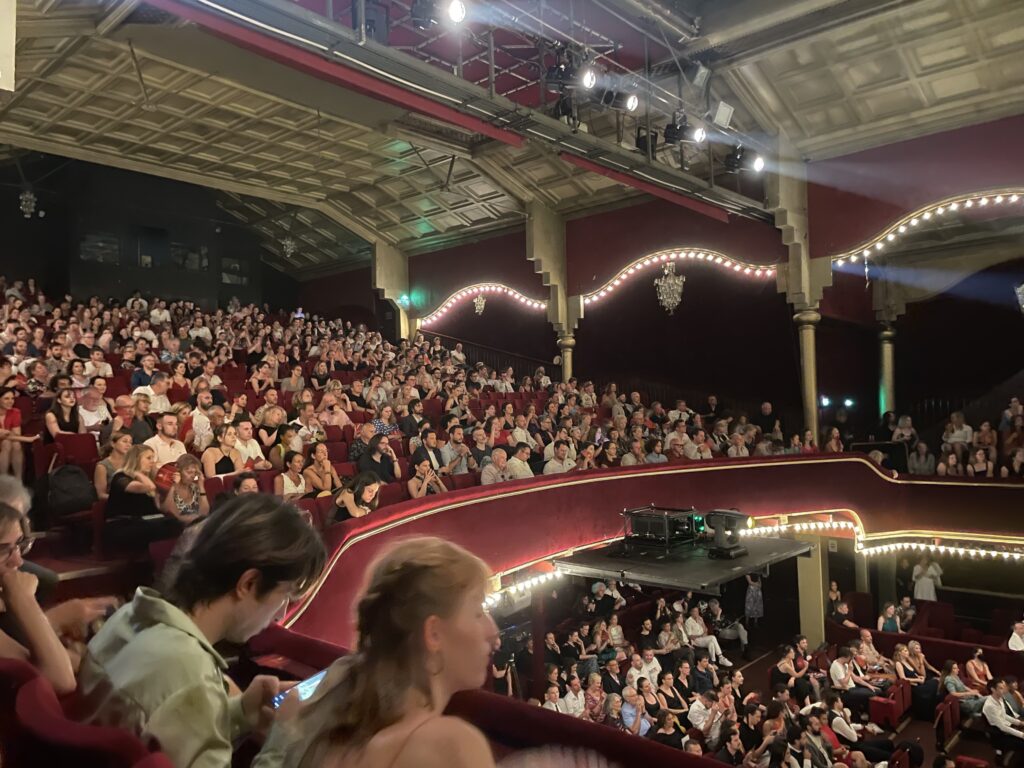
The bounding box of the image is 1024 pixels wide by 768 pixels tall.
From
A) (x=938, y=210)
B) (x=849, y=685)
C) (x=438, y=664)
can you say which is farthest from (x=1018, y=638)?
(x=438, y=664)

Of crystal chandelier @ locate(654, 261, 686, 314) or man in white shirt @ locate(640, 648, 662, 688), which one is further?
crystal chandelier @ locate(654, 261, 686, 314)

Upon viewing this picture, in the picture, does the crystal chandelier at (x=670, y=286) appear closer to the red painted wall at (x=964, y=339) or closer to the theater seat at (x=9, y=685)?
the red painted wall at (x=964, y=339)

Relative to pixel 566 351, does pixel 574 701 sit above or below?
below

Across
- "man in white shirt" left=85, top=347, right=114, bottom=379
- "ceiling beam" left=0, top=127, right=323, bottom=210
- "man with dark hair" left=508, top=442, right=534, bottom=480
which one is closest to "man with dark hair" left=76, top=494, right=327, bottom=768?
"man with dark hair" left=508, top=442, right=534, bottom=480

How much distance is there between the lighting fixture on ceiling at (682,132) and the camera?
752 cm

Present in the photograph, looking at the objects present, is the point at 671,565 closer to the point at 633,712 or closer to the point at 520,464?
the point at 633,712

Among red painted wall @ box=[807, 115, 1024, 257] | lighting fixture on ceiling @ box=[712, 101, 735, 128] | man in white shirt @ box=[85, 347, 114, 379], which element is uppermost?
lighting fixture on ceiling @ box=[712, 101, 735, 128]

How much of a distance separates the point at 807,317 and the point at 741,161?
9.19 feet

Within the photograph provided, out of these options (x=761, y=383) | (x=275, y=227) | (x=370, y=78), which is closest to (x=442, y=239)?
(x=275, y=227)

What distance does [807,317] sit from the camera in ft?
Answer: 33.4

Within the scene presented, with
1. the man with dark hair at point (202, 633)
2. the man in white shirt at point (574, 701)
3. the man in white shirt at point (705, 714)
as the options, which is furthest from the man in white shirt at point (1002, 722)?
the man with dark hair at point (202, 633)

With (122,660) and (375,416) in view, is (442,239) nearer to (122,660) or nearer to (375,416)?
(375,416)

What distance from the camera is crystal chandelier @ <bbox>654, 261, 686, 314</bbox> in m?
11.7

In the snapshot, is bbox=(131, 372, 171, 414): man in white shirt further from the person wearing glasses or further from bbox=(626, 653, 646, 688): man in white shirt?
bbox=(626, 653, 646, 688): man in white shirt
